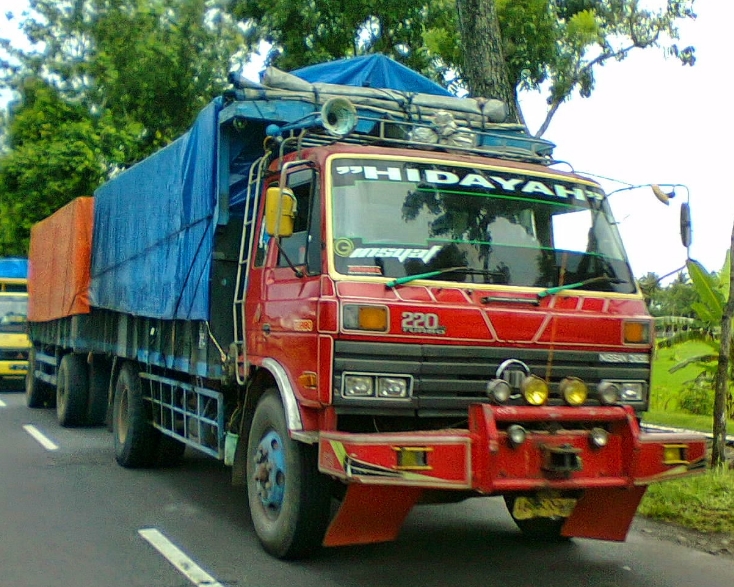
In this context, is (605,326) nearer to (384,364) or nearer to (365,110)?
(384,364)

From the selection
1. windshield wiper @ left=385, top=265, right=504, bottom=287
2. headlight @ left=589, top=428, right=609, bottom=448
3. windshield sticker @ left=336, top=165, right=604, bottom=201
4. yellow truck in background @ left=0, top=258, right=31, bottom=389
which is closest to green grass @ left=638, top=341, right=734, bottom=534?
headlight @ left=589, top=428, right=609, bottom=448

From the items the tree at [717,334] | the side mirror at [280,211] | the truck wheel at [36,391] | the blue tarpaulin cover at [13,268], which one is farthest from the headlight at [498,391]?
the blue tarpaulin cover at [13,268]

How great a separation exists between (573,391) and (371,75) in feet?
12.2

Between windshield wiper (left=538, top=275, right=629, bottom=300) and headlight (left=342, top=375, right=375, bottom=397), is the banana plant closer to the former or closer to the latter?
windshield wiper (left=538, top=275, right=629, bottom=300)

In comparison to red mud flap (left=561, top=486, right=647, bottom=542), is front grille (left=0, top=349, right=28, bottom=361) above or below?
above

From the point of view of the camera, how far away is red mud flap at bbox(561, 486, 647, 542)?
5898 mm

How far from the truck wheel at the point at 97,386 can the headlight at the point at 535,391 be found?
840cm

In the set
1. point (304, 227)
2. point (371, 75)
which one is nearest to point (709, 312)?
point (371, 75)

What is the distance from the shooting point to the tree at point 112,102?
80.5 ft

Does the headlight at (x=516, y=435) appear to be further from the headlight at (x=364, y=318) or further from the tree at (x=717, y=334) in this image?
the tree at (x=717, y=334)

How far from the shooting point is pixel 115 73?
2558 cm

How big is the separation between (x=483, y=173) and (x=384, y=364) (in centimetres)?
159

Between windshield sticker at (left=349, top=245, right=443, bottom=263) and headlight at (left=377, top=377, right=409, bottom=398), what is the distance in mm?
721

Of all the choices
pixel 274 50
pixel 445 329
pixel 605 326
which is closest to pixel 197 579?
pixel 445 329
